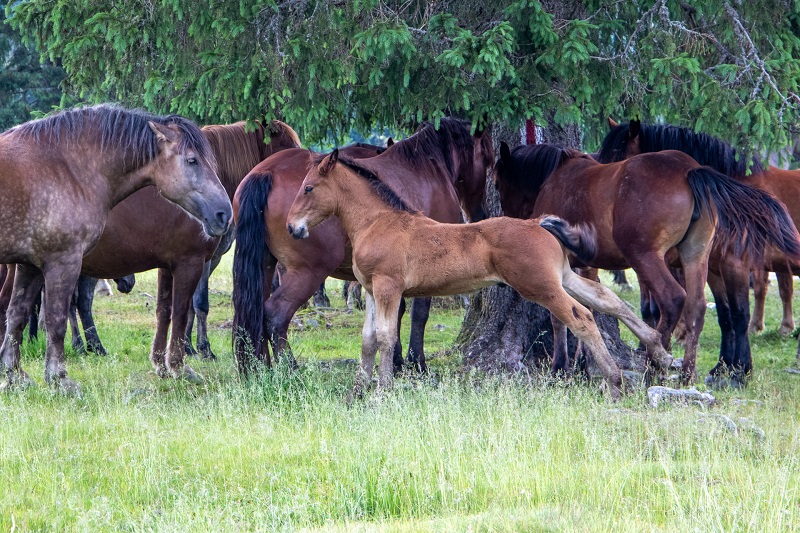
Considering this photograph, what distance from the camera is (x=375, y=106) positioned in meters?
8.94

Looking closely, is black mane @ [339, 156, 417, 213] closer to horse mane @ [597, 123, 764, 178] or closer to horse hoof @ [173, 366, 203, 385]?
horse hoof @ [173, 366, 203, 385]

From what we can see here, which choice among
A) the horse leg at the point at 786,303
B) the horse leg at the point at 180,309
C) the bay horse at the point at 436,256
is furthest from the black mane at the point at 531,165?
the horse leg at the point at 786,303

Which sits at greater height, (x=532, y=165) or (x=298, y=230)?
(x=532, y=165)

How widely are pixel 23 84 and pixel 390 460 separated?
1861 centimetres

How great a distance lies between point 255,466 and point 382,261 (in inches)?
88.6

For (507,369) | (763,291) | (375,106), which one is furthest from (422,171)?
(763,291)

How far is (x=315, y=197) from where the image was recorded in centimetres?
741

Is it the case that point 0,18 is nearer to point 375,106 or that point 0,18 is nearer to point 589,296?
point 375,106

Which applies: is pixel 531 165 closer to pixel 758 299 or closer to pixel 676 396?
pixel 676 396

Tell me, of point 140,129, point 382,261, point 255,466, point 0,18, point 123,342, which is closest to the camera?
point 255,466

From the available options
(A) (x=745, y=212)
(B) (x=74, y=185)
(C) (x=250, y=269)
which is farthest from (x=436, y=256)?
(B) (x=74, y=185)

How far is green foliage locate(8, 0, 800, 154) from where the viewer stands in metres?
7.45

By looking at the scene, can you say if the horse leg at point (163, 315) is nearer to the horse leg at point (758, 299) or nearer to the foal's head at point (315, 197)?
the foal's head at point (315, 197)

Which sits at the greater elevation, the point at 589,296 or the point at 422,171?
the point at 422,171
